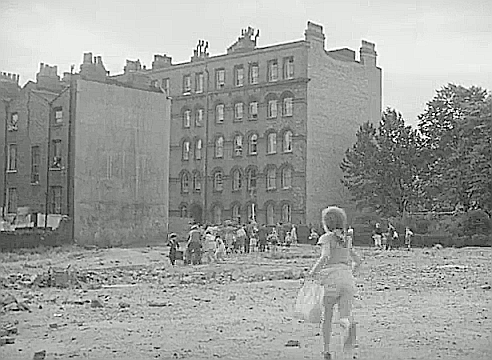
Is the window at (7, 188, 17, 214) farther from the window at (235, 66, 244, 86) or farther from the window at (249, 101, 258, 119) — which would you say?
the window at (249, 101, 258, 119)

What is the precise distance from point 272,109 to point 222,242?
51.6 feet

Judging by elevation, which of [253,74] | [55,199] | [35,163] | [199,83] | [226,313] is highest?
[253,74]

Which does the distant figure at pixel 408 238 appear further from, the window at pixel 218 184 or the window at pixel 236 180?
the window at pixel 218 184

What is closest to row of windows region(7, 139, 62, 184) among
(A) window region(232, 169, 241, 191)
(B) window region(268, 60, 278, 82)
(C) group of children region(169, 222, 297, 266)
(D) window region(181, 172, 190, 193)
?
(C) group of children region(169, 222, 297, 266)

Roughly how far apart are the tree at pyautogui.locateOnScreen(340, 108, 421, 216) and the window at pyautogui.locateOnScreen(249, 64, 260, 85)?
5030 millimetres

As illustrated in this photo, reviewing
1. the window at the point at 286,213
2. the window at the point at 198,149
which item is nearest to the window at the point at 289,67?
the window at the point at 286,213

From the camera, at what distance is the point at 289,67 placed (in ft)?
112

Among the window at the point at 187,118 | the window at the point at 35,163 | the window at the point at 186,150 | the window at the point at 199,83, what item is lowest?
the window at the point at 35,163

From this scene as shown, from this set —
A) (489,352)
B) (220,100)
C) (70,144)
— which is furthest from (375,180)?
(489,352)

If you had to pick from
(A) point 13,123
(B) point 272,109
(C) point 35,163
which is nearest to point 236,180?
(B) point 272,109

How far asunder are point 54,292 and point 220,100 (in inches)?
1021

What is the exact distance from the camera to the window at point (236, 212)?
3403 cm

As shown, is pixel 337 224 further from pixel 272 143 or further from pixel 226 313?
pixel 272 143

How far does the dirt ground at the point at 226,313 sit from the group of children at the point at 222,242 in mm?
836
